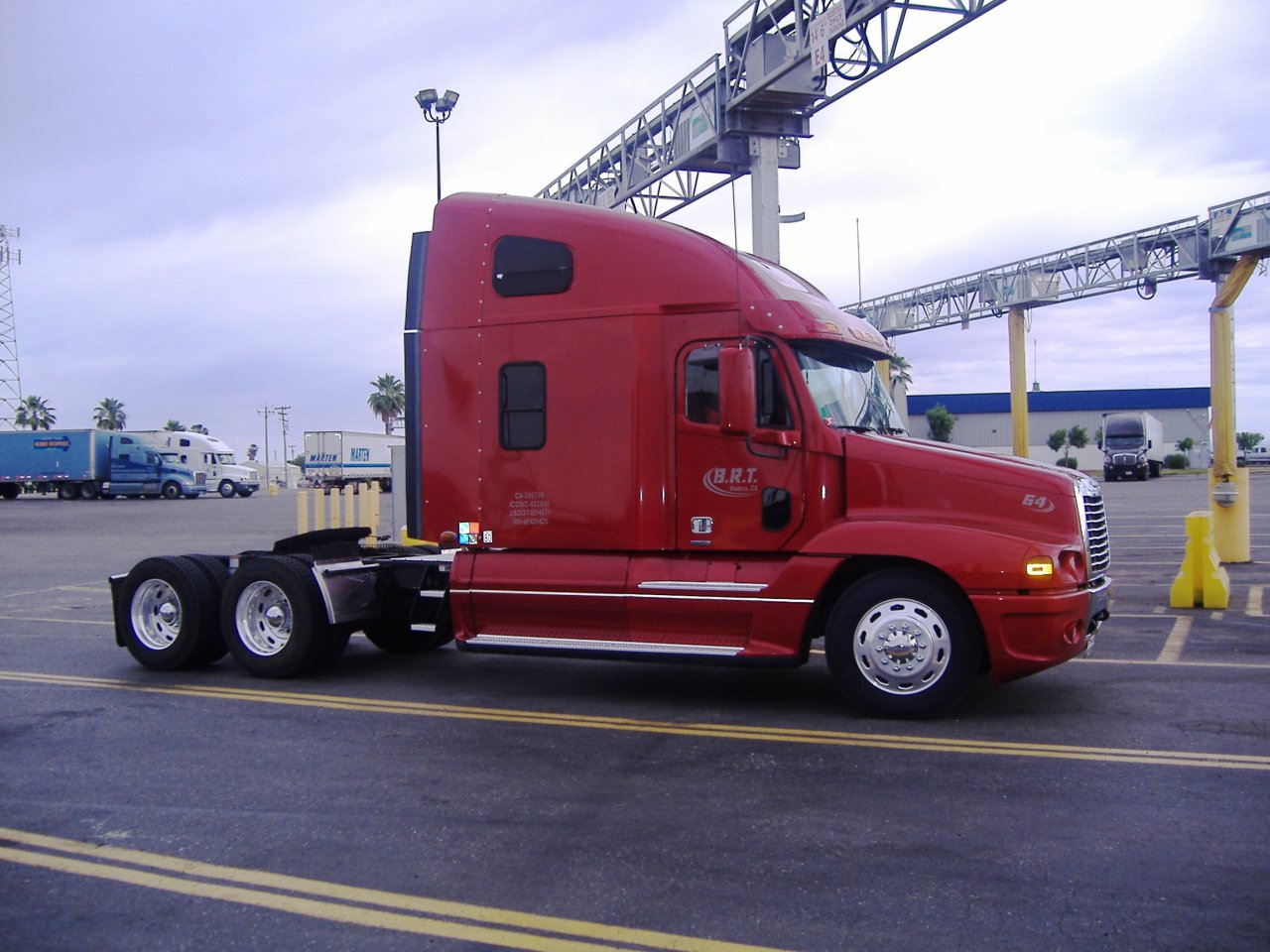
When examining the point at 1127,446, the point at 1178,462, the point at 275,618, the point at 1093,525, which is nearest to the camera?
the point at 1093,525

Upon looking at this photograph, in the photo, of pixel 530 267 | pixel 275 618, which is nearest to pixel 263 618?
pixel 275 618

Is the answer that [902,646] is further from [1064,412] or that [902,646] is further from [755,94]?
[1064,412]

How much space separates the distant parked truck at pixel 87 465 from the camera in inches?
2060

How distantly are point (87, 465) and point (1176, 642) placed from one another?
52087 millimetres

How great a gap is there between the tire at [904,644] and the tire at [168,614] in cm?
506

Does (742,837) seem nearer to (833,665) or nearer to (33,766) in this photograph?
(833,665)

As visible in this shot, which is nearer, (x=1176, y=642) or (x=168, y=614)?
(x=168, y=614)

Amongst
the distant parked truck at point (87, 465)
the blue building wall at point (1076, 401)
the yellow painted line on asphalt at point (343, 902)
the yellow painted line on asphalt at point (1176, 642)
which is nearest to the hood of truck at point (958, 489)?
the yellow painted line on asphalt at point (1176, 642)

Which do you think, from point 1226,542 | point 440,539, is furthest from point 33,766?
point 1226,542

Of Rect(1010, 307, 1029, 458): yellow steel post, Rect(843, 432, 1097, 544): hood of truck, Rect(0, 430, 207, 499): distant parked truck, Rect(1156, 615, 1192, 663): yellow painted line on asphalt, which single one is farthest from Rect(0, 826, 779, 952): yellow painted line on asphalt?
Rect(0, 430, 207, 499): distant parked truck

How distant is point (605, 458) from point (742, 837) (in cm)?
339

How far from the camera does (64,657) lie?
32.0 feet

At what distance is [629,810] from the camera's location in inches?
209

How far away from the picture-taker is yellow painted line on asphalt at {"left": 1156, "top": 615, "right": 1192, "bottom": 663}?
892 centimetres
